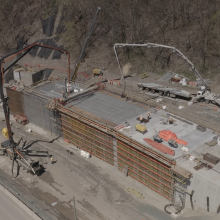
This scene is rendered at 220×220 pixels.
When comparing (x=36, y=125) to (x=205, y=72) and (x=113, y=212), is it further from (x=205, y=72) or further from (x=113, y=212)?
(x=205, y=72)

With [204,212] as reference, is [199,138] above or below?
above

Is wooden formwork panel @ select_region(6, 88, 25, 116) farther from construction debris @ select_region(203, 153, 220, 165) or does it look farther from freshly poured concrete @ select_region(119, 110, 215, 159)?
construction debris @ select_region(203, 153, 220, 165)

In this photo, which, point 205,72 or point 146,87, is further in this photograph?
point 205,72

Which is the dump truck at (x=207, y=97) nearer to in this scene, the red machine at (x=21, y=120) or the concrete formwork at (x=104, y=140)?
the concrete formwork at (x=104, y=140)

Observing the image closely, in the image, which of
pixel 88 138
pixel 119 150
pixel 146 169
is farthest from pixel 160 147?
pixel 88 138

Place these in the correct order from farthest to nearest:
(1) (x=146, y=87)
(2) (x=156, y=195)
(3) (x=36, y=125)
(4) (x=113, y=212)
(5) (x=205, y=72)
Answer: (5) (x=205, y=72)
(1) (x=146, y=87)
(3) (x=36, y=125)
(2) (x=156, y=195)
(4) (x=113, y=212)

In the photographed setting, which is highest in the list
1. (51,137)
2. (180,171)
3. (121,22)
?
(121,22)

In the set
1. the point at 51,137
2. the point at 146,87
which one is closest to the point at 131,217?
the point at 51,137

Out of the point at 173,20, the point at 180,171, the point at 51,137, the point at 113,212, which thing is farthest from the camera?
the point at 173,20
